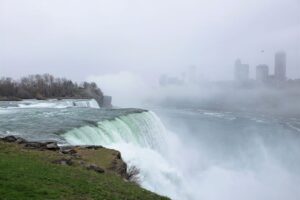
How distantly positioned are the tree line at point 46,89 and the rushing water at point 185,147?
2332 cm

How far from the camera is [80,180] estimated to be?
988 centimetres

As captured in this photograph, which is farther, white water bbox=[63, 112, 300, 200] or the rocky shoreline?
white water bbox=[63, 112, 300, 200]

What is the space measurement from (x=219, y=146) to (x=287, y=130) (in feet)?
74.1

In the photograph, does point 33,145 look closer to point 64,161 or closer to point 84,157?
point 84,157

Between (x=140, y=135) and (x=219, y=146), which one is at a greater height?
(x=140, y=135)

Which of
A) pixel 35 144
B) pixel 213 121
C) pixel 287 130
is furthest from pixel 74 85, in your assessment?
pixel 35 144

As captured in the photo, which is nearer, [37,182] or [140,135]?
[37,182]

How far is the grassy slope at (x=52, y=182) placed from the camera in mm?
8234

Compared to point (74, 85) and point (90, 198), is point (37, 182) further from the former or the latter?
point (74, 85)

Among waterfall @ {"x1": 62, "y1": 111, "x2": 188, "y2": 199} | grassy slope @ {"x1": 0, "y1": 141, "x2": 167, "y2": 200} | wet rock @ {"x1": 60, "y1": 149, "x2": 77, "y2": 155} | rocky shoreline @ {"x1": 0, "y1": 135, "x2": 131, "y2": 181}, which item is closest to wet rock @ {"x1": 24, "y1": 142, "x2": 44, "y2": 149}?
rocky shoreline @ {"x1": 0, "y1": 135, "x2": 131, "y2": 181}

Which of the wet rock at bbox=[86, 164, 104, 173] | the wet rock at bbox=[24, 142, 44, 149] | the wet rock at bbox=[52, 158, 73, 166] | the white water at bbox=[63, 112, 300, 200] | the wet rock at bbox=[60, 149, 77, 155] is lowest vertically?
A: the white water at bbox=[63, 112, 300, 200]

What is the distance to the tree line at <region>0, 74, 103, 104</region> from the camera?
3132 inches

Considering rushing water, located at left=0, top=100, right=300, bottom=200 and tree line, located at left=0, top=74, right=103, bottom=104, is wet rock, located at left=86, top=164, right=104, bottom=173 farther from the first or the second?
tree line, located at left=0, top=74, right=103, bottom=104

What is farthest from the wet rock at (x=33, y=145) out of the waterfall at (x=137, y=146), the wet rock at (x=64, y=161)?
the waterfall at (x=137, y=146)
